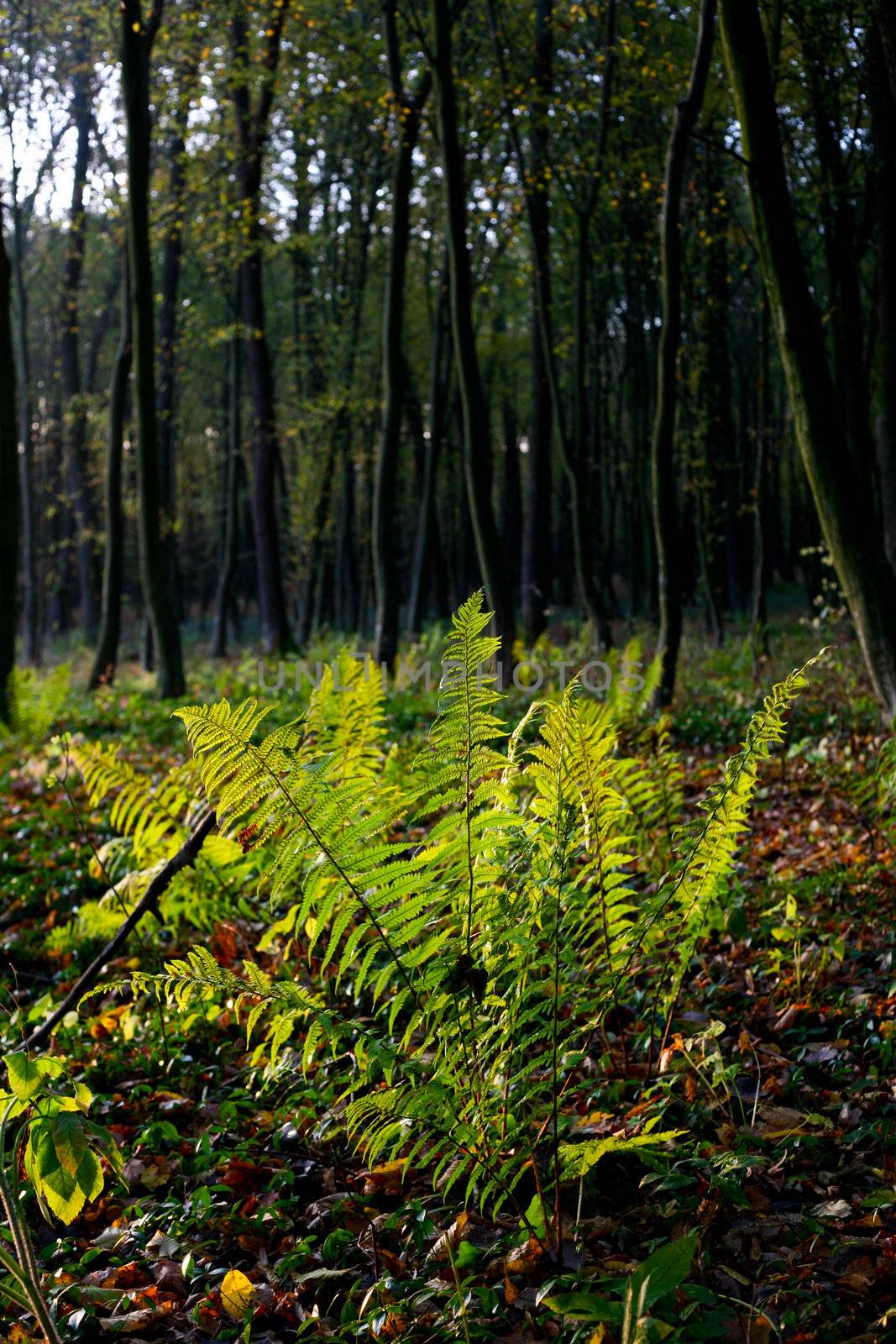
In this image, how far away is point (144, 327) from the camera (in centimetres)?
1072

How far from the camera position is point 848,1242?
7.07ft

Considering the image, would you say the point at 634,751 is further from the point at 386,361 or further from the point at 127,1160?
the point at 386,361

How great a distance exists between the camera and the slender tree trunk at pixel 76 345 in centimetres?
1778

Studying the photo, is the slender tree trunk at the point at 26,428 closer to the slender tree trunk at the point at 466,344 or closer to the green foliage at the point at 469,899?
the slender tree trunk at the point at 466,344

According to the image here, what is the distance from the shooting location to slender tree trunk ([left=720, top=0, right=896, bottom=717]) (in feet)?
16.2

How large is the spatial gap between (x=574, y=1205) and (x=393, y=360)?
10.4 meters

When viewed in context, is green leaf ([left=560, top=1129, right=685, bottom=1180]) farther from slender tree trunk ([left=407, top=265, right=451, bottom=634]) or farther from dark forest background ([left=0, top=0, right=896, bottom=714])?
slender tree trunk ([left=407, top=265, right=451, bottom=634])

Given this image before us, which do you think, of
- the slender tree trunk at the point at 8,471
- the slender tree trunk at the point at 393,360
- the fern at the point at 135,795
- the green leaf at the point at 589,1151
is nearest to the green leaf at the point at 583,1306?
the green leaf at the point at 589,1151

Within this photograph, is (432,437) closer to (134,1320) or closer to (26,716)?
(26,716)

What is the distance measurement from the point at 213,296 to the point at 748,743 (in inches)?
1114

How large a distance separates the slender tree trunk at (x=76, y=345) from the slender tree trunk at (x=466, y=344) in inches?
276

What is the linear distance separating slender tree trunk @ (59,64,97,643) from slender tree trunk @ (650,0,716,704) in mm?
9626

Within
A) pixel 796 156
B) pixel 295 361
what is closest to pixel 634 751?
pixel 796 156

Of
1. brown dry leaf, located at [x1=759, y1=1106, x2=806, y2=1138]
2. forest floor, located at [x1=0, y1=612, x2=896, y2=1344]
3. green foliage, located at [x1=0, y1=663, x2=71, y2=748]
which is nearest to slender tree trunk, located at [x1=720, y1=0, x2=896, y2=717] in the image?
forest floor, located at [x1=0, y1=612, x2=896, y2=1344]
